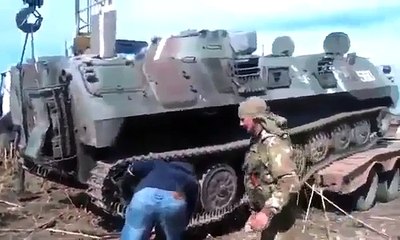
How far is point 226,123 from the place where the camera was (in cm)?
980

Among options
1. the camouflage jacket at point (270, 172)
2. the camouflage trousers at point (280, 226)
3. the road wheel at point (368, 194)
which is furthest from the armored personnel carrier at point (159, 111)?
the camouflage trousers at point (280, 226)

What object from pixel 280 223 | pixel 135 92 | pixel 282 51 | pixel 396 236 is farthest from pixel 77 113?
pixel 282 51

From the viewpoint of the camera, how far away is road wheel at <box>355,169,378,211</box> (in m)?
10.9

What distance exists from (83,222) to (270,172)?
4.83 m

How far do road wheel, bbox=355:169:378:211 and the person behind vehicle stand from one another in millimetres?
5393

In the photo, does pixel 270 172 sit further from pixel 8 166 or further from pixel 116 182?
pixel 8 166

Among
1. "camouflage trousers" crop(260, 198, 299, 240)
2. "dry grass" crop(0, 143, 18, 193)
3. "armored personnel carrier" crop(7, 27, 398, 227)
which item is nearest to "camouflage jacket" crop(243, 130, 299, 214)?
"camouflage trousers" crop(260, 198, 299, 240)

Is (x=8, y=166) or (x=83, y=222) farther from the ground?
(x=83, y=222)

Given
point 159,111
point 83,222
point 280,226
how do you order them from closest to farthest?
point 280,226 < point 159,111 < point 83,222

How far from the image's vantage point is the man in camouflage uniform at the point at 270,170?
5391mm

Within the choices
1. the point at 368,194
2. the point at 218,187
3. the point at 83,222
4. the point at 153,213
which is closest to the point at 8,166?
the point at 83,222

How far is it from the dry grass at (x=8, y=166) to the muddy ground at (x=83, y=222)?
0.76 m

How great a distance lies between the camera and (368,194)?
1109 cm

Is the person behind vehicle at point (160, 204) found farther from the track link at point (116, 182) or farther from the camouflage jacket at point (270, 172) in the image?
the track link at point (116, 182)
